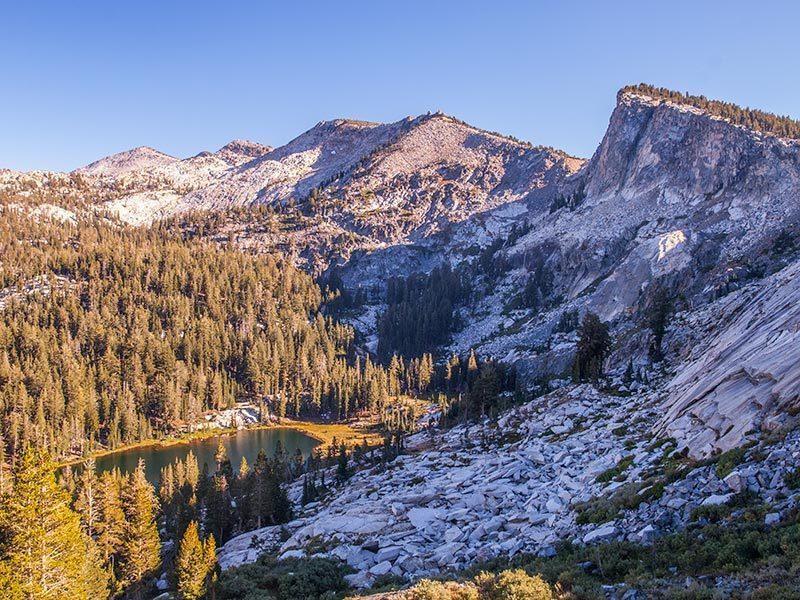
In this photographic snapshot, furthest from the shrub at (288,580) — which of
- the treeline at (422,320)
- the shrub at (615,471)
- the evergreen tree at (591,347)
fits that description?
the treeline at (422,320)

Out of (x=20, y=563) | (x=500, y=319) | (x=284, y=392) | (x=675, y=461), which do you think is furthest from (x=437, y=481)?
(x=500, y=319)

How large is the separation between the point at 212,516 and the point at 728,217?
4530 inches

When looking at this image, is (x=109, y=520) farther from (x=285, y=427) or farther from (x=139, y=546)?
(x=285, y=427)

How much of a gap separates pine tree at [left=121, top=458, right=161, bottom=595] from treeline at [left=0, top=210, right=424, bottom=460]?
228 feet

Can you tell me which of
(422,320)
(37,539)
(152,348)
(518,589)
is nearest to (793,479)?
(518,589)

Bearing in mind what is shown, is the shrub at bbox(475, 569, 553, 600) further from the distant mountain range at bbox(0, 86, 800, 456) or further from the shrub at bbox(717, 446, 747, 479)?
the distant mountain range at bbox(0, 86, 800, 456)

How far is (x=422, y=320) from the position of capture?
555 feet

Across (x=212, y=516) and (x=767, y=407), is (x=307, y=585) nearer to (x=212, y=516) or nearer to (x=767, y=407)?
(x=767, y=407)

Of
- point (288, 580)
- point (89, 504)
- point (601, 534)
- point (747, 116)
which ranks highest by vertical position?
point (747, 116)

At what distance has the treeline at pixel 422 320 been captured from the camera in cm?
16562

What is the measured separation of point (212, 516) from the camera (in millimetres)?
54719

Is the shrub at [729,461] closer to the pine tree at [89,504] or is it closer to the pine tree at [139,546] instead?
the pine tree at [139,546]

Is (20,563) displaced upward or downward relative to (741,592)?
downward

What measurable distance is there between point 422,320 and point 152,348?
81139 millimetres
